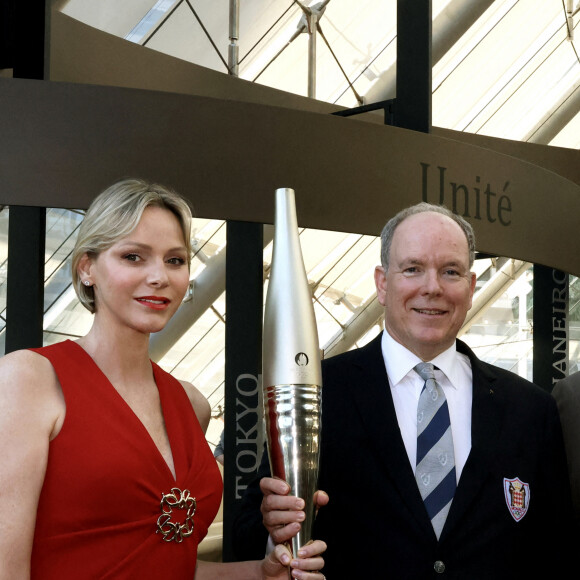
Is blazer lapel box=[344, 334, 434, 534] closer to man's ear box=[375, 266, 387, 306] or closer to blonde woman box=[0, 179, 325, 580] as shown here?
man's ear box=[375, 266, 387, 306]

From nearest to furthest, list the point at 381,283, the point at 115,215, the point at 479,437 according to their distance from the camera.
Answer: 1. the point at 115,215
2. the point at 479,437
3. the point at 381,283

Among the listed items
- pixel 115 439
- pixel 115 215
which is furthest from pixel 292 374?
pixel 115 215

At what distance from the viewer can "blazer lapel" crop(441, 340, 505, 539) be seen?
2301mm

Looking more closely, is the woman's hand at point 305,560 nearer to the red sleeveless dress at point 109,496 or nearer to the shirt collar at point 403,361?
the red sleeveless dress at point 109,496

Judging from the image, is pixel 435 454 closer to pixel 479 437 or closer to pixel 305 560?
pixel 479 437

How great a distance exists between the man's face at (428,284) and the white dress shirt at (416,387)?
1.1 inches

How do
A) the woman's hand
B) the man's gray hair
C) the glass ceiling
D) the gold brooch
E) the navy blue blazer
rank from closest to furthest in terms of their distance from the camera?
the woman's hand < the gold brooch < the navy blue blazer < the man's gray hair < the glass ceiling

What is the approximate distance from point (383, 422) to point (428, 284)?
381 millimetres

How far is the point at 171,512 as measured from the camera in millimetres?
2146

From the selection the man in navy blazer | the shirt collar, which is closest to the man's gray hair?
the man in navy blazer

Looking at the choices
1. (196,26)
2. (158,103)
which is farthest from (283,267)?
(196,26)

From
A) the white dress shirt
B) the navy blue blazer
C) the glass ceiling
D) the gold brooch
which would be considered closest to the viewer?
the gold brooch

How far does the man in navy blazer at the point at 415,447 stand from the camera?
7.50 feet

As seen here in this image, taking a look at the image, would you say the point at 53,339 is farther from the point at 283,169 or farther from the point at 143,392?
the point at 143,392
